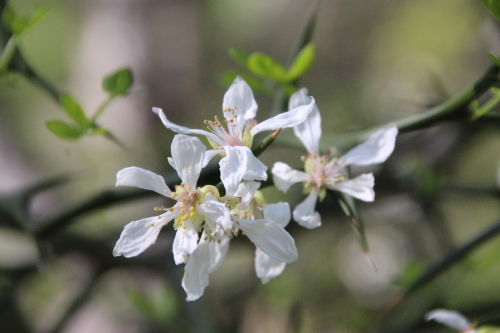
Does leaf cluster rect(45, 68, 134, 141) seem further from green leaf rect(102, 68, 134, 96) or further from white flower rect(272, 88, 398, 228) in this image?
white flower rect(272, 88, 398, 228)

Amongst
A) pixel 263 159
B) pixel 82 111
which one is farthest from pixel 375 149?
pixel 263 159

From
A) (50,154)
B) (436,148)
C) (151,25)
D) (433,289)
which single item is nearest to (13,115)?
(50,154)

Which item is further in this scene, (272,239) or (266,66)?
(266,66)

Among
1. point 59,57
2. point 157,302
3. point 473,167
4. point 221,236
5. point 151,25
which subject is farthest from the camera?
point 151,25

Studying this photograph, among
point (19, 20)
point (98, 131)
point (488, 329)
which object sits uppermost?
point (19, 20)

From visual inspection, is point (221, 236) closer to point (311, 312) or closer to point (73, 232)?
point (73, 232)

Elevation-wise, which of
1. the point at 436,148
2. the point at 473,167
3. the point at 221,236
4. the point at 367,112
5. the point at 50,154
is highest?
the point at 221,236

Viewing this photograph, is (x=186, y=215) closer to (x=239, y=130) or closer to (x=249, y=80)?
(x=239, y=130)
